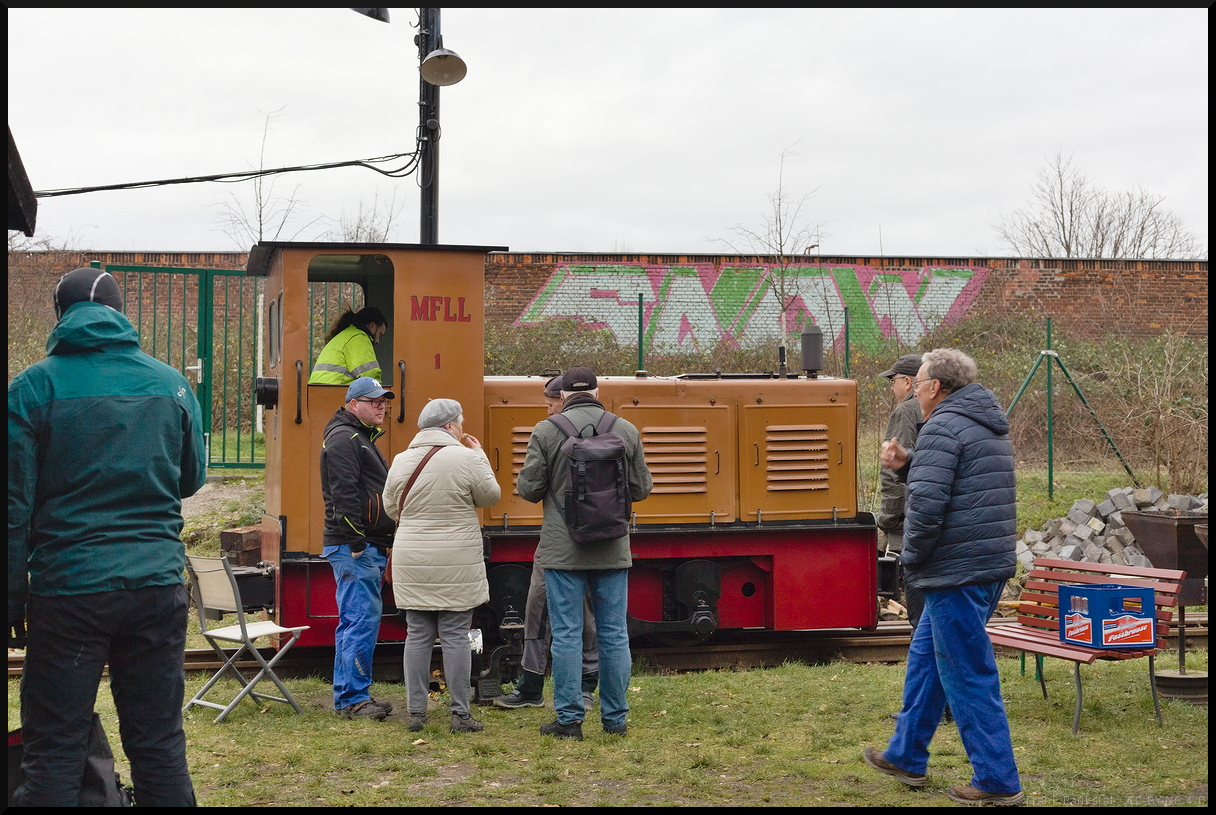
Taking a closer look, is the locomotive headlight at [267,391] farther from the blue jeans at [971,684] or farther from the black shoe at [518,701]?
the blue jeans at [971,684]

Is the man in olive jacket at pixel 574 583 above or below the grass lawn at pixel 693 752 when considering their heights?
above

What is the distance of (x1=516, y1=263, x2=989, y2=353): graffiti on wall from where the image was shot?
61.2 ft

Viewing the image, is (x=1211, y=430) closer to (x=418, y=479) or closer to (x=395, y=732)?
(x=418, y=479)

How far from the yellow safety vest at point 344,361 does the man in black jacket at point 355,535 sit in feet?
1.62

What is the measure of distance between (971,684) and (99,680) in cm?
361

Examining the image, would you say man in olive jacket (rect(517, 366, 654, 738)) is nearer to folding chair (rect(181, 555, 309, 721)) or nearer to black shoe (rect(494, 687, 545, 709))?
black shoe (rect(494, 687, 545, 709))

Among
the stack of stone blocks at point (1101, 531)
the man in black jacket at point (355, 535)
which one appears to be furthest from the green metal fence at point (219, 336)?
the stack of stone blocks at point (1101, 531)

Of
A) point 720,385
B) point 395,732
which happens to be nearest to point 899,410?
point 720,385

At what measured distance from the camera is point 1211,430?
14.9ft

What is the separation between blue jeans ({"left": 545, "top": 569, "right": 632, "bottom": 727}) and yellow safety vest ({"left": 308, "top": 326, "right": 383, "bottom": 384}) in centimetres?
198

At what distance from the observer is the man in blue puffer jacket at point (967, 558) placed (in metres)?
4.62

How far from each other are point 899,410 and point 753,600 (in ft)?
7.32

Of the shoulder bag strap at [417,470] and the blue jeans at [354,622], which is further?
the blue jeans at [354,622]

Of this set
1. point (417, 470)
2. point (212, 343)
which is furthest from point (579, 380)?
point (212, 343)
